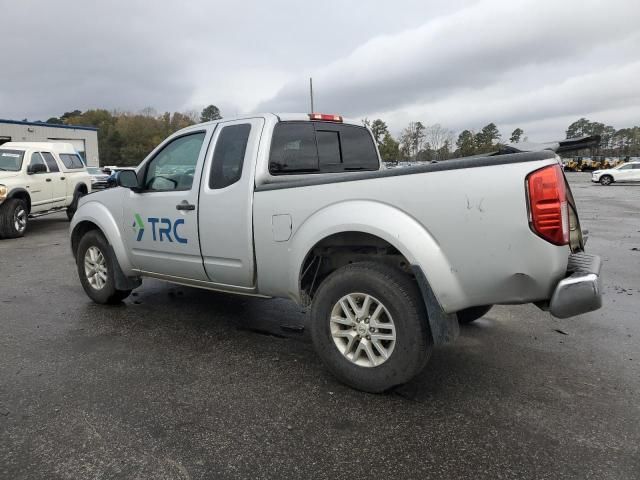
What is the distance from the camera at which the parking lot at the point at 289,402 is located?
7.82 feet

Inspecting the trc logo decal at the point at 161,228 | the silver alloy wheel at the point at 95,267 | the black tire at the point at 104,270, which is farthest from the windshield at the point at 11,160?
the trc logo decal at the point at 161,228

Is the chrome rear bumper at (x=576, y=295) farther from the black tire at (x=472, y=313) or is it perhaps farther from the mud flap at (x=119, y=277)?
the mud flap at (x=119, y=277)

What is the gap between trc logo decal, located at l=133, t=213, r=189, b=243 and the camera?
4176 mm

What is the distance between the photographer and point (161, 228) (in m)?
4.33

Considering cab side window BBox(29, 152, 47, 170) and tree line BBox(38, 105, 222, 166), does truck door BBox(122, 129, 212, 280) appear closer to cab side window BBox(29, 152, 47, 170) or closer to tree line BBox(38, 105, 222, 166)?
cab side window BBox(29, 152, 47, 170)

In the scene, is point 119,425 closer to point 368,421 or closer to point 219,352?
point 219,352

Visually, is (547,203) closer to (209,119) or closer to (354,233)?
(354,233)

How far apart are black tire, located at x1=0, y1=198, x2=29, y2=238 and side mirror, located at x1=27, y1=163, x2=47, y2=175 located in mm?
781

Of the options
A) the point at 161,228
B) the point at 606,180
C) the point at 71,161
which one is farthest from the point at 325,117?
the point at 606,180

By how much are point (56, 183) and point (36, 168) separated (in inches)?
32.4

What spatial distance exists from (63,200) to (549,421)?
42.5 ft

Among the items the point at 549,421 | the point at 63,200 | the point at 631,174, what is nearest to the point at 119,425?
the point at 549,421

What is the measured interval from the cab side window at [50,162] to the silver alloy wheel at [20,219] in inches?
63.0

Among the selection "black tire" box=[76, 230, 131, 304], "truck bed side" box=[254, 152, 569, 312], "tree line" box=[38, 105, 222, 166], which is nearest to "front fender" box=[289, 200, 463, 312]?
"truck bed side" box=[254, 152, 569, 312]
